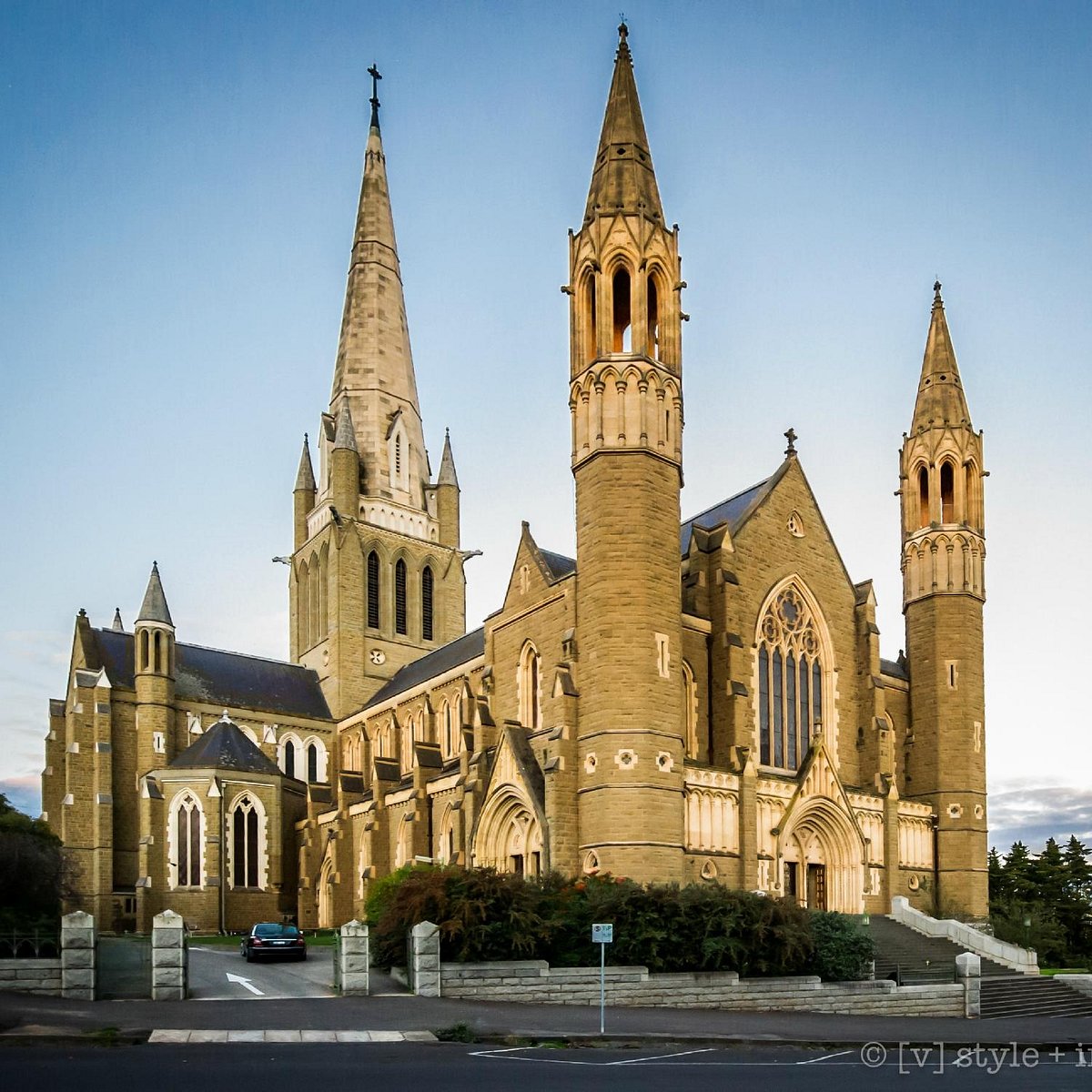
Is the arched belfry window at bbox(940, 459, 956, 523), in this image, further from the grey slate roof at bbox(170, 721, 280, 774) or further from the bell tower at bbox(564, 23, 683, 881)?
the grey slate roof at bbox(170, 721, 280, 774)

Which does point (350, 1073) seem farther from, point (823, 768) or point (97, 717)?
point (97, 717)

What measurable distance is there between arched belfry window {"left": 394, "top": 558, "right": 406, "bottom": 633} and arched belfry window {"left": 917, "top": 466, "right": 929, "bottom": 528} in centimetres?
3262

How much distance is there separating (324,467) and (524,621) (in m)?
31.8

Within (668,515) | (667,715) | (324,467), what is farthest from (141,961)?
(324,467)

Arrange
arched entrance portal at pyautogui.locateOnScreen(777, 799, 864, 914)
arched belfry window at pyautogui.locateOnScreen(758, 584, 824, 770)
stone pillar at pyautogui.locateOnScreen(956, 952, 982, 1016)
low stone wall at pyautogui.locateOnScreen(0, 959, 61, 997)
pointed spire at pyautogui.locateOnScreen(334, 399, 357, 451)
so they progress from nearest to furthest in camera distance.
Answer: low stone wall at pyautogui.locateOnScreen(0, 959, 61, 997), stone pillar at pyautogui.locateOnScreen(956, 952, 982, 1016), arched entrance portal at pyautogui.locateOnScreen(777, 799, 864, 914), arched belfry window at pyautogui.locateOnScreen(758, 584, 824, 770), pointed spire at pyautogui.locateOnScreen(334, 399, 357, 451)

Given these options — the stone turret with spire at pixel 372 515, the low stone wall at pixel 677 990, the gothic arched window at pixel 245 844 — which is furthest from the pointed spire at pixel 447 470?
the low stone wall at pixel 677 990

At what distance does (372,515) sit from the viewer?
69.8 m

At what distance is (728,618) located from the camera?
39.3m

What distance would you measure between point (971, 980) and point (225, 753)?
116ft

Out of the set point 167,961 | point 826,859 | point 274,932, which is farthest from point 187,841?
point 167,961

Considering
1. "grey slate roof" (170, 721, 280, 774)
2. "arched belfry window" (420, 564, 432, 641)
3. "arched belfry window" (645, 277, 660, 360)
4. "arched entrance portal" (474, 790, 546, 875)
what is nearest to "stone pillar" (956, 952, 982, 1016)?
"arched entrance portal" (474, 790, 546, 875)

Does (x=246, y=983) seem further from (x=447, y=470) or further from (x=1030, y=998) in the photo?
(x=447, y=470)

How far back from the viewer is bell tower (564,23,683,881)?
34.5 meters

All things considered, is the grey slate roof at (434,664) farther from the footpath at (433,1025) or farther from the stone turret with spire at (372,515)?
the footpath at (433,1025)
